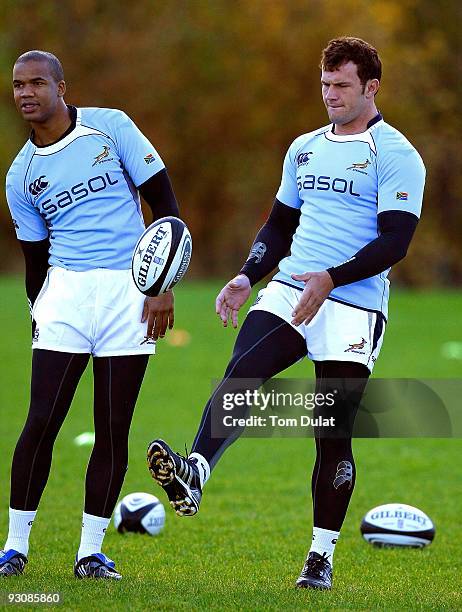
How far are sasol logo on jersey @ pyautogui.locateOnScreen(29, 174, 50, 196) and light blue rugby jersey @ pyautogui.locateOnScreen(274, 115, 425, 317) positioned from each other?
1.21m

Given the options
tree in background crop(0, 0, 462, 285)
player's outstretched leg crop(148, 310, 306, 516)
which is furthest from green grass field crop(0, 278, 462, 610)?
tree in background crop(0, 0, 462, 285)

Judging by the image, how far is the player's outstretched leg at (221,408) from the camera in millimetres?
4980

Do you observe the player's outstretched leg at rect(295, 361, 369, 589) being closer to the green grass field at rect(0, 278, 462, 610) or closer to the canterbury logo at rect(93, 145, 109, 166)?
the green grass field at rect(0, 278, 462, 610)

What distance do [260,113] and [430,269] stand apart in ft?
27.9

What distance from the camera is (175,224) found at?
5523 mm

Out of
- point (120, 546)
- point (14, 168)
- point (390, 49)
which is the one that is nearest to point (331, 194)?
point (14, 168)

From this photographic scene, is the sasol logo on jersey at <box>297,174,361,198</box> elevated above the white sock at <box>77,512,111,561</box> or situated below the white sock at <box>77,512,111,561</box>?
above

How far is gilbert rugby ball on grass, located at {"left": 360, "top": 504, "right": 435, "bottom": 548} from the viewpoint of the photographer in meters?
7.23

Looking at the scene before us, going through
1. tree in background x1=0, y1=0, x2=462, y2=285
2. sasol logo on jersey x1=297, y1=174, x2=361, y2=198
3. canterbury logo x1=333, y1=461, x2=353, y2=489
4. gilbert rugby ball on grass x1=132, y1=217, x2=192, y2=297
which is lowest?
canterbury logo x1=333, y1=461, x2=353, y2=489

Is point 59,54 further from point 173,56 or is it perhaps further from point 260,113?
point 260,113

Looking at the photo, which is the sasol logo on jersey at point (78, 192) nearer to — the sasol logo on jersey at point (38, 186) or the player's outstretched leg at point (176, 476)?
the sasol logo on jersey at point (38, 186)

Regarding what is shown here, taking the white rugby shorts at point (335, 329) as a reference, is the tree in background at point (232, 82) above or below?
above

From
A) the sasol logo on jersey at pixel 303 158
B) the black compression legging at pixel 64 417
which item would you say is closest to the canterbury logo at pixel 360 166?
the sasol logo on jersey at pixel 303 158

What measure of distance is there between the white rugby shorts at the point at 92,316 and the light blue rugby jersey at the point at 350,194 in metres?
0.75
